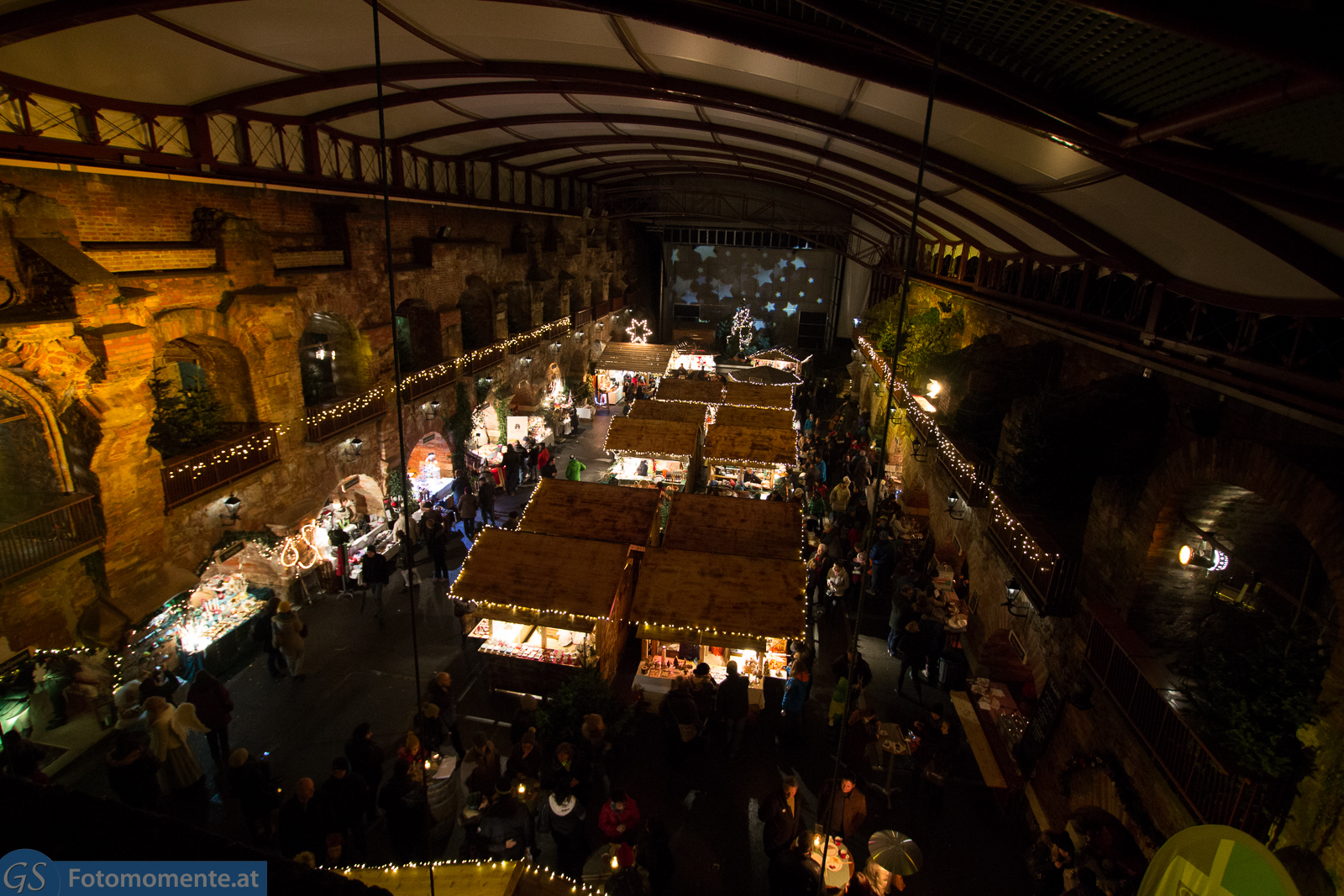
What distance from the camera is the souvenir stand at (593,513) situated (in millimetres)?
9055

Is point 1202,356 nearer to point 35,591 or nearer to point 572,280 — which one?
point 35,591

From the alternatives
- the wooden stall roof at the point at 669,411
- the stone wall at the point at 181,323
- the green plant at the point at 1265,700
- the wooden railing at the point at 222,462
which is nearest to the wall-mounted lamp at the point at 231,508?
the stone wall at the point at 181,323

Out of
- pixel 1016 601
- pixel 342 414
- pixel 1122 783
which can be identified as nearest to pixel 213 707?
pixel 342 414

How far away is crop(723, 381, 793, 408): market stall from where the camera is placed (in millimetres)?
16219

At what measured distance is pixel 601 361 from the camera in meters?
21.7

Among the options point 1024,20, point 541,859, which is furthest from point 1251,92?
point 541,859

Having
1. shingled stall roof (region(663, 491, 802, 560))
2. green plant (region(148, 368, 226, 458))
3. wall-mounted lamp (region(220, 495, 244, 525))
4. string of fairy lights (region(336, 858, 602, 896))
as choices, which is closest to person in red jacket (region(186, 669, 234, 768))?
Result: wall-mounted lamp (region(220, 495, 244, 525))

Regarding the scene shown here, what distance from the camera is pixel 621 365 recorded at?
69.6ft

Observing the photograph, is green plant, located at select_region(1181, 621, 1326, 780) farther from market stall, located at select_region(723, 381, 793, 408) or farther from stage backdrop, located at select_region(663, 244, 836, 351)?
stage backdrop, located at select_region(663, 244, 836, 351)

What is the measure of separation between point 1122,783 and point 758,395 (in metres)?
12.0

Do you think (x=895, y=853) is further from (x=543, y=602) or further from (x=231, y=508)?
(x=231, y=508)

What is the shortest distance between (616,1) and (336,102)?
626cm

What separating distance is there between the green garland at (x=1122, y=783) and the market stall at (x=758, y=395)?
10550 mm

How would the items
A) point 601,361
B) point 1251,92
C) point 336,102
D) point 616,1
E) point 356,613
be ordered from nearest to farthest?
point 1251,92, point 616,1, point 336,102, point 356,613, point 601,361
